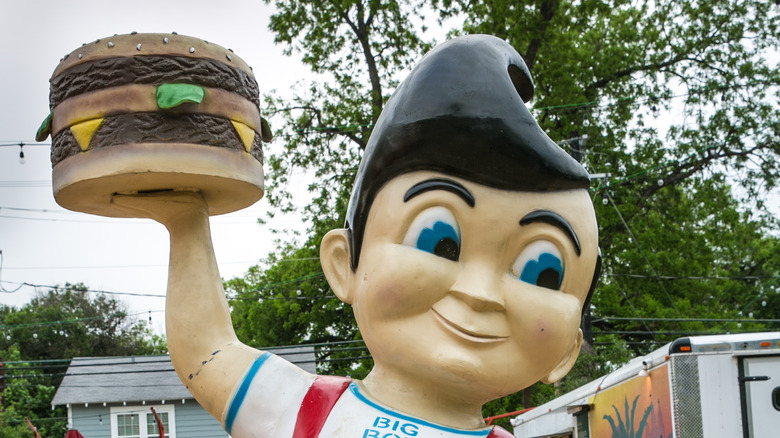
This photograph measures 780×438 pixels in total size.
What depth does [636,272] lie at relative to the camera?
59.4 feet

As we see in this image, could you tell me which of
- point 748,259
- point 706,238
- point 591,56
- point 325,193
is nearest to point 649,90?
point 591,56

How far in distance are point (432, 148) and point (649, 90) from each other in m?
16.5

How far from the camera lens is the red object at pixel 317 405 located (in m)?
2.55

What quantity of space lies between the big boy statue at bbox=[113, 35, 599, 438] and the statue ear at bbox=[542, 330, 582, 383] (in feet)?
0.17

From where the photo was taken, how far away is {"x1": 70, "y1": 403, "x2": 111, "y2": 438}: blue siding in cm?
2030

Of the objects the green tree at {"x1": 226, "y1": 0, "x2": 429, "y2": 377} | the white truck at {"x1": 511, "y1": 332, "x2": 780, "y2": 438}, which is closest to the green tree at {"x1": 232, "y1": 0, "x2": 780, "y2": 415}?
the green tree at {"x1": 226, "y1": 0, "x2": 429, "y2": 377}

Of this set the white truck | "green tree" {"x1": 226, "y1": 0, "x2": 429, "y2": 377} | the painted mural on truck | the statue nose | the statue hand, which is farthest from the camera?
"green tree" {"x1": 226, "y1": 0, "x2": 429, "y2": 377}

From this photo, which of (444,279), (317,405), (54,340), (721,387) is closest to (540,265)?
(444,279)

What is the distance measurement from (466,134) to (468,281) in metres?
0.42

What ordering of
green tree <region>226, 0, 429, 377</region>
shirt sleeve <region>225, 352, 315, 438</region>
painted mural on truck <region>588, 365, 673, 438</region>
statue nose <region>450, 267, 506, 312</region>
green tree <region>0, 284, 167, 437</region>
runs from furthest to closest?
green tree <region>0, 284, 167, 437</region> → green tree <region>226, 0, 429, 377</region> → painted mural on truck <region>588, 365, 673, 438</region> → shirt sleeve <region>225, 352, 315, 438</region> → statue nose <region>450, 267, 506, 312</region>

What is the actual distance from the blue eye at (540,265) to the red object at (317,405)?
644 mm

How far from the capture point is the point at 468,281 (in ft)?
8.13

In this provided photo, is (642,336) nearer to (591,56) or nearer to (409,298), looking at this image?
(591,56)

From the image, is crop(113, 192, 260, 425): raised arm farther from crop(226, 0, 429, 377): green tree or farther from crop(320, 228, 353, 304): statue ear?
crop(226, 0, 429, 377): green tree
